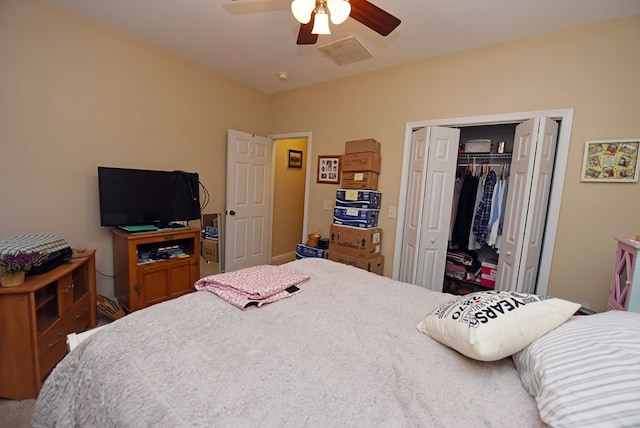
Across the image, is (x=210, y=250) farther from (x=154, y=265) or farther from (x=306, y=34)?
(x=306, y=34)

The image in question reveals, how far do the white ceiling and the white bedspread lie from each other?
216cm

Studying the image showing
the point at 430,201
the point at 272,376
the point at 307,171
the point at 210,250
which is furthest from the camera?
the point at 307,171

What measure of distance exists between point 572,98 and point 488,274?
1804mm

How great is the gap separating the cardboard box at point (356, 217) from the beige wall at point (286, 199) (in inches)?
65.5

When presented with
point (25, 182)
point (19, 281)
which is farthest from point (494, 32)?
point (25, 182)

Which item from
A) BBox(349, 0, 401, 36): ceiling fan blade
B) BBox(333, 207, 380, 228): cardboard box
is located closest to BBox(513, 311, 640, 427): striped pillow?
BBox(349, 0, 401, 36): ceiling fan blade

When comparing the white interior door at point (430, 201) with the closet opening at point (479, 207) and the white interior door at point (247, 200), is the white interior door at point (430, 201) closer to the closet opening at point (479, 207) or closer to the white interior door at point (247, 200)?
the closet opening at point (479, 207)

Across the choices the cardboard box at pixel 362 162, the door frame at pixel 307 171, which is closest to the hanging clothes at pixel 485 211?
the cardboard box at pixel 362 162

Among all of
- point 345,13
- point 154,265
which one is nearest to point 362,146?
point 345,13

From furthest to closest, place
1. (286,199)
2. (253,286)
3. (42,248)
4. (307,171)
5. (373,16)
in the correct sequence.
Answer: (286,199)
(307,171)
(42,248)
(373,16)
(253,286)

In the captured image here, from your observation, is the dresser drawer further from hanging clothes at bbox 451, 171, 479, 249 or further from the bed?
hanging clothes at bbox 451, 171, 479, 249

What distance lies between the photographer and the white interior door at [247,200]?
11.3ft

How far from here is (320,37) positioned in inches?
93.0

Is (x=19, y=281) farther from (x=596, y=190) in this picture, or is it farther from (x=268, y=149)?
(x=596, y=190)
